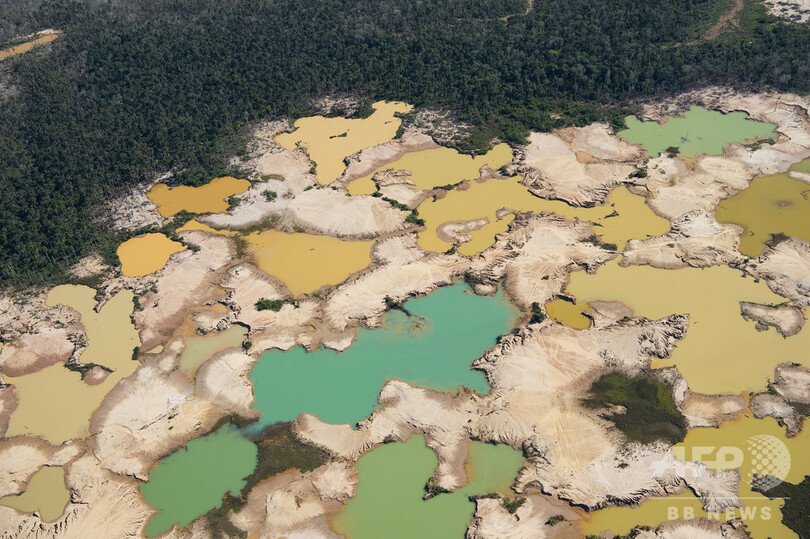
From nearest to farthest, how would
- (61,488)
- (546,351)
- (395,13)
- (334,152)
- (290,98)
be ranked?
1. (61,488)
2. (546,351)
3. (334,152)
4. (290,98)
5. (395,13)

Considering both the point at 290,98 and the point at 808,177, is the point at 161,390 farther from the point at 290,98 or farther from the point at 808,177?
the point at 808,177

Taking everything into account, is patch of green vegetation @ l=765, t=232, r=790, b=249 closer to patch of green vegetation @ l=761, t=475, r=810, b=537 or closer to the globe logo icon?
the globe logo icon

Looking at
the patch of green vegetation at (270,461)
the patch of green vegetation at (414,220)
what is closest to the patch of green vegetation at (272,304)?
the patch of green vegetation at (270,461)

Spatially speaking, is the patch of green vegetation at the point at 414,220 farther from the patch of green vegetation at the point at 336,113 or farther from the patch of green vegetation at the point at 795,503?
the patch of green vegetation at the point at 795,503

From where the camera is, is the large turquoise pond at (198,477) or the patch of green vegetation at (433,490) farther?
the large turquoise pond at (198,477)

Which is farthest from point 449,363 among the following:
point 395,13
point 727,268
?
point 395,13

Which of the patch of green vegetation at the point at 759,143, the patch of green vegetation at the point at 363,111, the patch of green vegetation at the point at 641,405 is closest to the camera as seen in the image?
the patch of green vegetation at the point at 641,405
